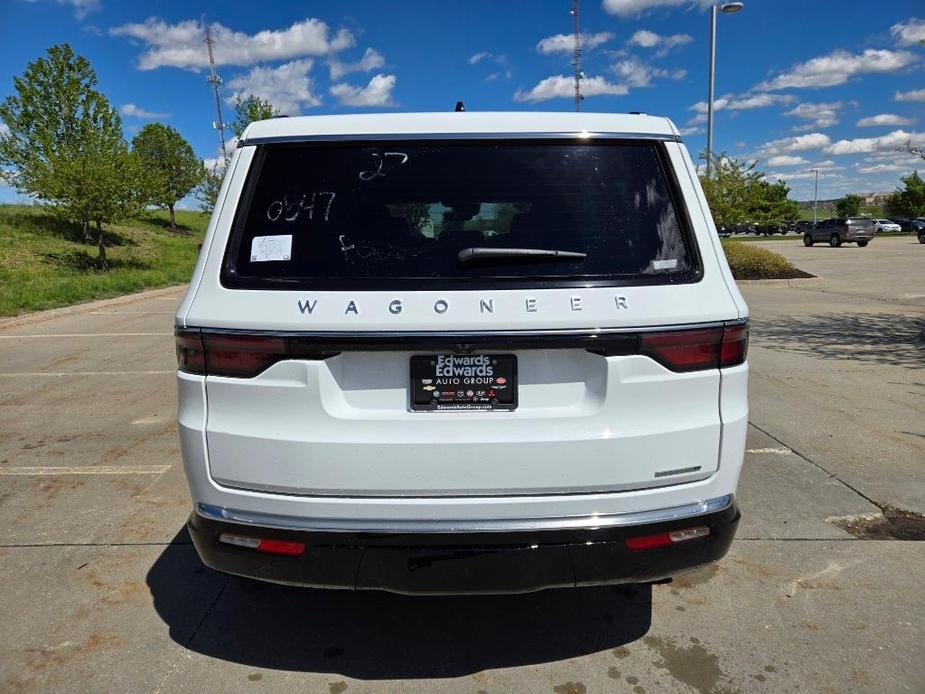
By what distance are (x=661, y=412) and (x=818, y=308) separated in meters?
12.6

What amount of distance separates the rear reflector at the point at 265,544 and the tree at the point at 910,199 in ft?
252

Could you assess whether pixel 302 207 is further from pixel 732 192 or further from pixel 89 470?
pixel 732 192

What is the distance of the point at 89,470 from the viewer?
470 centimetres

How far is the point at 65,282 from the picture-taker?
59.3ft

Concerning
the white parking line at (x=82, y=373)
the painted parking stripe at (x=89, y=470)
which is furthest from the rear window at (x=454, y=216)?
the white parking line at (x=82, y=373)

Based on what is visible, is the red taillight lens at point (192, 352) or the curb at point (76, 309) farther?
the curb at point (76, 309)

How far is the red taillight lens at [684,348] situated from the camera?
2164 millimetres

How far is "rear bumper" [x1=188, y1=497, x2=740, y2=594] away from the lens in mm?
2164

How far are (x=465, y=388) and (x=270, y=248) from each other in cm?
82

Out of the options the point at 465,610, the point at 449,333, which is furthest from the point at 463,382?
the point at 465,610

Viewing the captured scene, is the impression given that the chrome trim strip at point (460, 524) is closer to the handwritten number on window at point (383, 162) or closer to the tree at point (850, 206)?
the handwritten number on window at point (383, 162)

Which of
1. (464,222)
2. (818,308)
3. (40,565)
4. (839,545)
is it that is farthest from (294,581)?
(818,308)

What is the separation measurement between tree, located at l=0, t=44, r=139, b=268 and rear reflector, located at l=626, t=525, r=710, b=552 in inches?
861

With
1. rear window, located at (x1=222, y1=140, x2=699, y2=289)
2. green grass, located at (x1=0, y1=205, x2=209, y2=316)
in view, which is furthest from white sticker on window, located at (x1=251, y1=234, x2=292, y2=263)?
green grass, located at (x1=0, y1=205, x2=209, y2=316)
